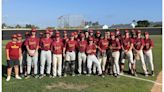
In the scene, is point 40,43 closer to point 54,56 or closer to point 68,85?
point 54,56

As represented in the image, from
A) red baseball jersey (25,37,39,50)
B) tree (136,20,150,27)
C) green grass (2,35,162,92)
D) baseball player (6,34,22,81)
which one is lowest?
green grass (2,35,162,92)

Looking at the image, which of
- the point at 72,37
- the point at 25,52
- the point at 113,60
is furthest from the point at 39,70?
the point at 113,60

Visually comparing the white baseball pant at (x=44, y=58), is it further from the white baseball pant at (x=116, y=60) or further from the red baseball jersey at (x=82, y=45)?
the white baseball pant at (x=116, y=60)

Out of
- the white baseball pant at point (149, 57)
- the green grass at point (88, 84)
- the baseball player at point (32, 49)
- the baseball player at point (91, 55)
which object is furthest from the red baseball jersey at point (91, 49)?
the white baseball pant at point (149, 57)

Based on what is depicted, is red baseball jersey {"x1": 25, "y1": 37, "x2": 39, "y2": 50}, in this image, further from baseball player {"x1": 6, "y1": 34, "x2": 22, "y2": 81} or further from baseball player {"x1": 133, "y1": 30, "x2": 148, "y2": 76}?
baseball player {"x1": 133, "y1": 30, "x2": 148, "y2": 76}

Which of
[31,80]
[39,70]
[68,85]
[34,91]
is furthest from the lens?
[39,70]

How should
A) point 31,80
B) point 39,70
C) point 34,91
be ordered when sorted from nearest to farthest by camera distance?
point 34,91
point 31,80
point 39,70

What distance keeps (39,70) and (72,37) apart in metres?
1.61

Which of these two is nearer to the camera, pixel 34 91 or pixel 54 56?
pixel 34 91

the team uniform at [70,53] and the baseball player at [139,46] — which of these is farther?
the baseball player at [139,46]

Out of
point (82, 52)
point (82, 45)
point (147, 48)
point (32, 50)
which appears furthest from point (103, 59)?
point (32, 50)

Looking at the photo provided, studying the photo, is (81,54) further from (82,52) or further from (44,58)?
(44,58)

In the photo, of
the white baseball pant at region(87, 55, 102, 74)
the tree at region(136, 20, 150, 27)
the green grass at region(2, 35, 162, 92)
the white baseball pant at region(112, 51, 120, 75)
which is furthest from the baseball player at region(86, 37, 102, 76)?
the tree at region(136, 20, 150, 27)

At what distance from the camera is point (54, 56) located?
11.0 meters
